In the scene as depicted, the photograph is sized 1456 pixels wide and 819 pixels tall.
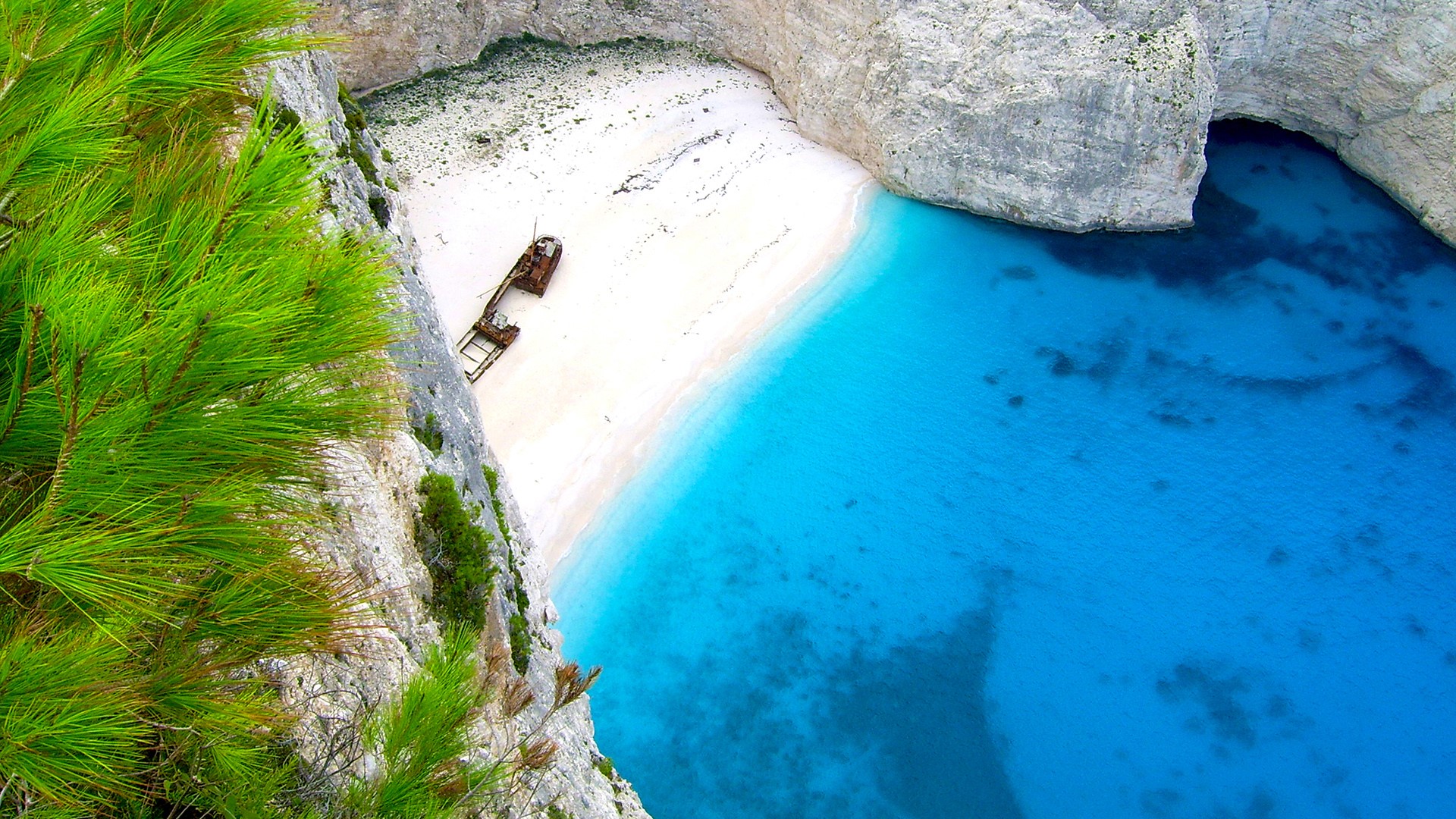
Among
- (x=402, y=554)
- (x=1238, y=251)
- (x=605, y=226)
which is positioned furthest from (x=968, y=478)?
(x=402, y=554)

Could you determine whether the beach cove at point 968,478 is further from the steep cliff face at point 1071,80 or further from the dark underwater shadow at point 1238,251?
the steep cliff face at point 1071,80

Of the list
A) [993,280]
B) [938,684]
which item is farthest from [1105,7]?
[938,684]

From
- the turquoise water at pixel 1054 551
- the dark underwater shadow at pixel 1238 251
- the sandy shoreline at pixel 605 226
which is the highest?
the sandy shoreline at pixel 605 226

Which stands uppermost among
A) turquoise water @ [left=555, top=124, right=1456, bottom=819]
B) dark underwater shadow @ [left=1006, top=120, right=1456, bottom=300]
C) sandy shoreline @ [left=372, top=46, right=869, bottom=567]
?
sandy shoreline @ [left=372, top=46, right=869, bottom=567]

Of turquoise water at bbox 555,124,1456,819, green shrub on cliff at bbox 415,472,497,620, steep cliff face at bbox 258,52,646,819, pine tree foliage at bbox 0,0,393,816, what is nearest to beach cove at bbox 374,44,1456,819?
turquoise water at bbox 555,124,1456,819

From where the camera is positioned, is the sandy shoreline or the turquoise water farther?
the sandy shoreline

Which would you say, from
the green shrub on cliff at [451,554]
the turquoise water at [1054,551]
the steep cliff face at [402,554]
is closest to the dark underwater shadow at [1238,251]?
the turquoise water at [1054,551]

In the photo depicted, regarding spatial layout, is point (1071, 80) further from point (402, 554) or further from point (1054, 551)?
point (402, 554)

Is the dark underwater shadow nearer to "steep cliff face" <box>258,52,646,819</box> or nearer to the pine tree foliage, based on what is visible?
"steep cliff face" <box>258,52,646,819</box>
